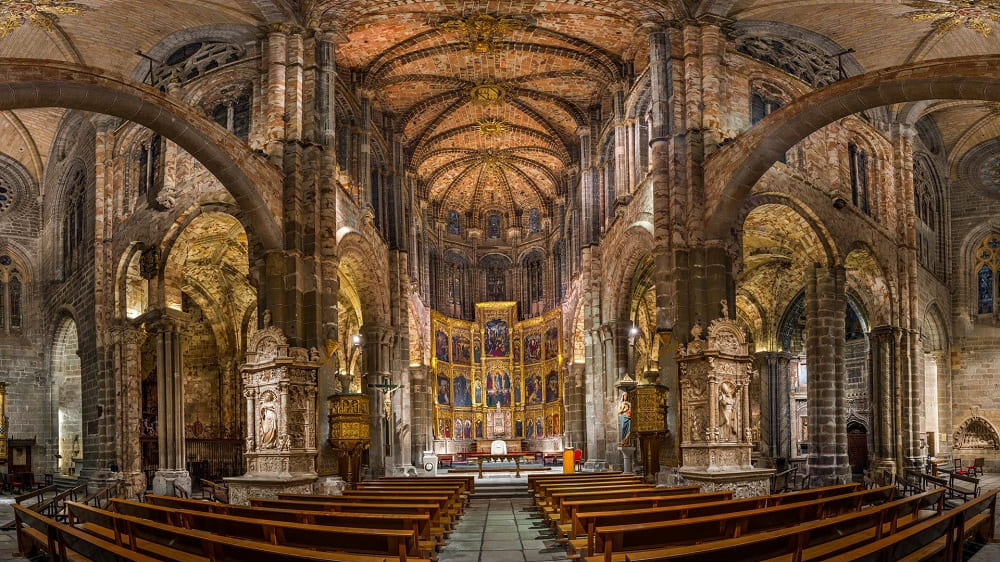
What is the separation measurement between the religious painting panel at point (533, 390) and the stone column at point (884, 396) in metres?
20.7

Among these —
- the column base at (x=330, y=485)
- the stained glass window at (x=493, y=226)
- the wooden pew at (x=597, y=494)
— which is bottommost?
the column base at (x=330, y=485)

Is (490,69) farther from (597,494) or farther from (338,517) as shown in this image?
(338,517)

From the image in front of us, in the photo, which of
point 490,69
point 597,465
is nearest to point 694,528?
point 597,465

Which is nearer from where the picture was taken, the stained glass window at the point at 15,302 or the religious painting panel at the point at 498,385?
the stained glass window at the point at 15,302

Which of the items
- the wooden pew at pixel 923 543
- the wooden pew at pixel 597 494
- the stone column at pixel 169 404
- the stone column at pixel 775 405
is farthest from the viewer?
the stone column at pixel 775 405

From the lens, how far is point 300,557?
6855 millimetres

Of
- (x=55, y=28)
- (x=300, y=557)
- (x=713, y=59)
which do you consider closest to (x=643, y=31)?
(x=713, y=59)

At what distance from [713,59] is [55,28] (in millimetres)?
17088

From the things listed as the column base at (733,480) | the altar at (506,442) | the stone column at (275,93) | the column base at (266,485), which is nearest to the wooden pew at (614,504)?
the column base at (733,480)

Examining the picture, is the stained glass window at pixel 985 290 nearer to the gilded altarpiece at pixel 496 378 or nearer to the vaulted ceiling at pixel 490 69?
the vaulted ceiling at pixel 490 69

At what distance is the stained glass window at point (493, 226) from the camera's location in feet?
→ 158

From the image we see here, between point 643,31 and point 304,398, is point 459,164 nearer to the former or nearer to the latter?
point 643,31

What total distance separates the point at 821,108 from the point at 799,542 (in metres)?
12.0

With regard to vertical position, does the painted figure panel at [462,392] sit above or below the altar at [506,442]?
above
